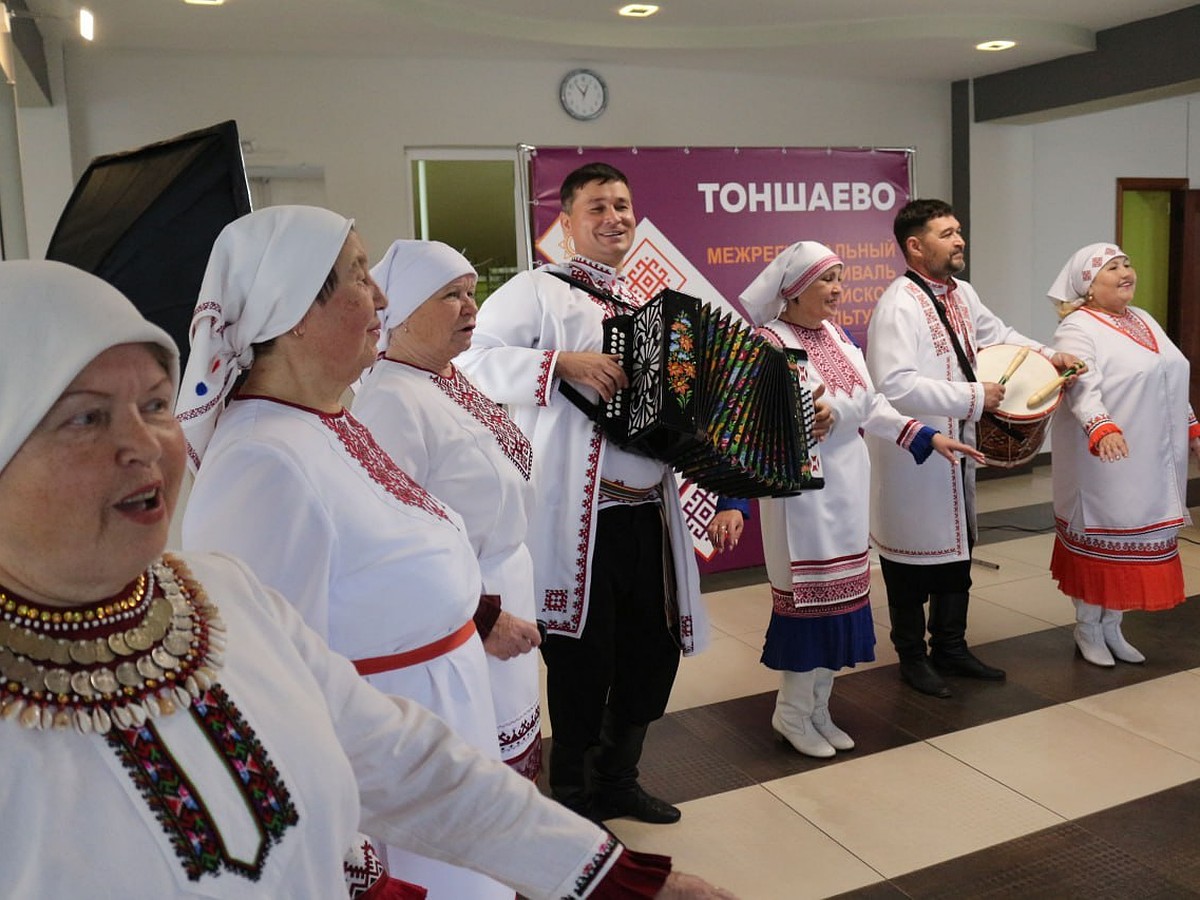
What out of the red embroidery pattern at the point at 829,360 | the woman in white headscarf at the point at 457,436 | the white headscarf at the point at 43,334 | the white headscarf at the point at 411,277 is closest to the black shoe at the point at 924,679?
the red embroidery pattern at the point at 829,360

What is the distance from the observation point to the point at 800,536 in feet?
10.4

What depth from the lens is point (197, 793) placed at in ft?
2.84

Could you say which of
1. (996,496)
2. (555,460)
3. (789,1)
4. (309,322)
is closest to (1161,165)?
(996,496)

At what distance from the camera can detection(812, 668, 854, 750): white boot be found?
3.28 metres

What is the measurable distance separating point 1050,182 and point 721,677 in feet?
17.2

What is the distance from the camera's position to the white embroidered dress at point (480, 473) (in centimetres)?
199

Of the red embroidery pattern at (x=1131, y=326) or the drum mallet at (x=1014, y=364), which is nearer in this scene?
the drum mallet at (x=1014, y=364)

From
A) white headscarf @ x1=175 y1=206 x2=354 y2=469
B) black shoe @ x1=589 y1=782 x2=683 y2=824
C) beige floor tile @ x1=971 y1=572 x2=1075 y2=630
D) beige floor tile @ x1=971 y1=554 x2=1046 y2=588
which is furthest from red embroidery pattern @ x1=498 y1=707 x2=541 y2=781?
beige floor tile @ x1=971 y1=554 x2=1046 y2=588

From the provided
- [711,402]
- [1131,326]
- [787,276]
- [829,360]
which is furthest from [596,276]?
[1131,326]

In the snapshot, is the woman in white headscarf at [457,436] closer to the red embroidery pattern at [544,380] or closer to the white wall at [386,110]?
the red embroidery pattern at [544,380]

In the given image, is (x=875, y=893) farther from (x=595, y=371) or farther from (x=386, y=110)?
(x=386, y=110)

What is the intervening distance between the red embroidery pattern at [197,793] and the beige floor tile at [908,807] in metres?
2.05

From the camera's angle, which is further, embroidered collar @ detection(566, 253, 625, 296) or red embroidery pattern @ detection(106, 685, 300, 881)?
embroidered collar @ detection(566, 253, 625, 296)

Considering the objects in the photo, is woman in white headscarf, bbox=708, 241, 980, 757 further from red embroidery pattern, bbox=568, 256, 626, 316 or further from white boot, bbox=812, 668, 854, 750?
red embroidery pattern, bbox=568, 256, 626, 316
